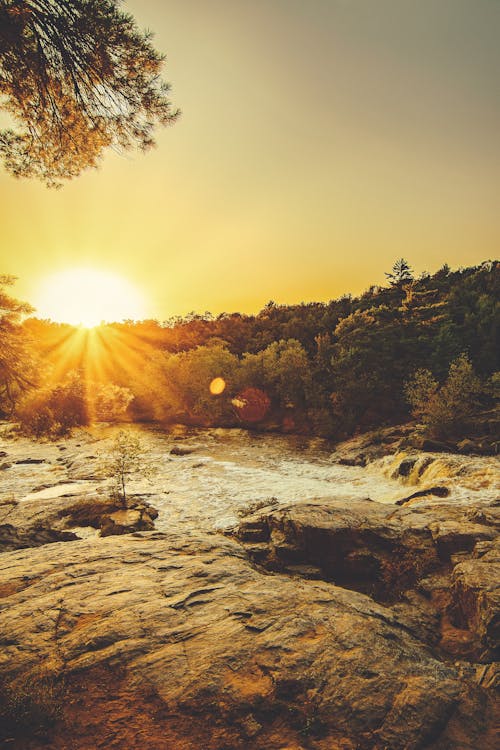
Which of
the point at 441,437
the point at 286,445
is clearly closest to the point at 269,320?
the point at 286,445

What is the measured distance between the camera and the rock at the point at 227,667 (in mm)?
4172

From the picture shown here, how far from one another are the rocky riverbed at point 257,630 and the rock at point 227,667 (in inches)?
0.9

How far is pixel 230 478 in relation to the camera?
21.6 metres

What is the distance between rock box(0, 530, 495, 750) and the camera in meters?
4.17

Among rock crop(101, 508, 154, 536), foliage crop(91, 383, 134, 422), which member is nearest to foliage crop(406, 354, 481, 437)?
rock crop(101, 508, 154, 536)

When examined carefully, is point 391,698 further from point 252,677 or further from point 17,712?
point 17,712

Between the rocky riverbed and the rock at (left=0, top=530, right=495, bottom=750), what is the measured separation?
0.08ft

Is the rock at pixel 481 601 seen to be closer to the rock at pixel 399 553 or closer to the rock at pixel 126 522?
the rock at pixel 399 553

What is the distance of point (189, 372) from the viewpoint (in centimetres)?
4794

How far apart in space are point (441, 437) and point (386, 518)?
18842mm

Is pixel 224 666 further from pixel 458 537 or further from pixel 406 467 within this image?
pixel 406 467

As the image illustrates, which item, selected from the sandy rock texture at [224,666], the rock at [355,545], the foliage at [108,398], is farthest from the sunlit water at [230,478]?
Result: the sandy rock texture at [224,666]

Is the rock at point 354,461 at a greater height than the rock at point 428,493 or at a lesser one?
lesser

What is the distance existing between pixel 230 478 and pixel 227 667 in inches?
665
